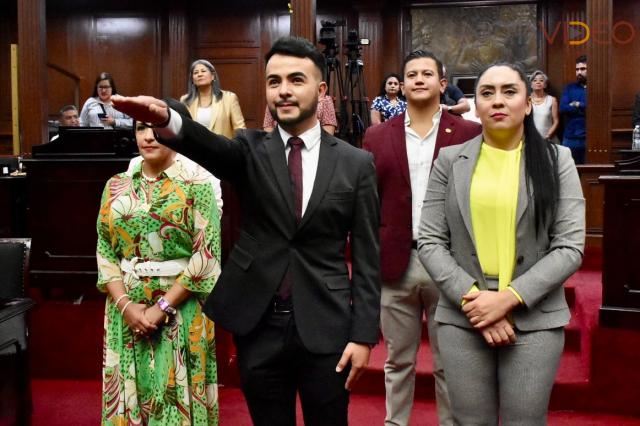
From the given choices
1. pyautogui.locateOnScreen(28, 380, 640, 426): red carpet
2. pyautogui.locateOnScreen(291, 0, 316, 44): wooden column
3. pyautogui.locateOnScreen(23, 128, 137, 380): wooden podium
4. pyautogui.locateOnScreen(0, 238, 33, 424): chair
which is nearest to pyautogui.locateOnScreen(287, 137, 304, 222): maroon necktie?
pyautogui.locateOnScreen(0, 238, 33, 424): chair

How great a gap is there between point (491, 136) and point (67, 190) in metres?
2.82

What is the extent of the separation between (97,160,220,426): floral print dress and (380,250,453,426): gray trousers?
2.17ft

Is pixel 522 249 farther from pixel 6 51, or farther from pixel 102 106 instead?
pixel 6 51

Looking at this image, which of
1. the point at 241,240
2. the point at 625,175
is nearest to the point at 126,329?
the point at 241,240

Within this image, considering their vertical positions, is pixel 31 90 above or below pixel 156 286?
above

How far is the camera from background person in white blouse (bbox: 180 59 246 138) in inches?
194

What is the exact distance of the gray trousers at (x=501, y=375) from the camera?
6.28 ft

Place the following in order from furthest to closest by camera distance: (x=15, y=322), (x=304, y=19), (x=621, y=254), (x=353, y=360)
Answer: (x=304, y=19), (x=621, y=254), (x=15, y=322), (x=353, y=360)

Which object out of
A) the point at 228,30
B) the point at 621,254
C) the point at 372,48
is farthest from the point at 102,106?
the point at 621,254

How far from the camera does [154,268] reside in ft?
8.03

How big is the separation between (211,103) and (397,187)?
102 inches

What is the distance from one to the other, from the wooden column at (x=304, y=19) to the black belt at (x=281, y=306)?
479cm

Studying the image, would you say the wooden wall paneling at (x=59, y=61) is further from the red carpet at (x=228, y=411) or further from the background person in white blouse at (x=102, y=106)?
the red carpet at (x=228, y=411)

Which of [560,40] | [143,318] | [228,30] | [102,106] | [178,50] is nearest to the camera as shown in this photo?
[143,318]
